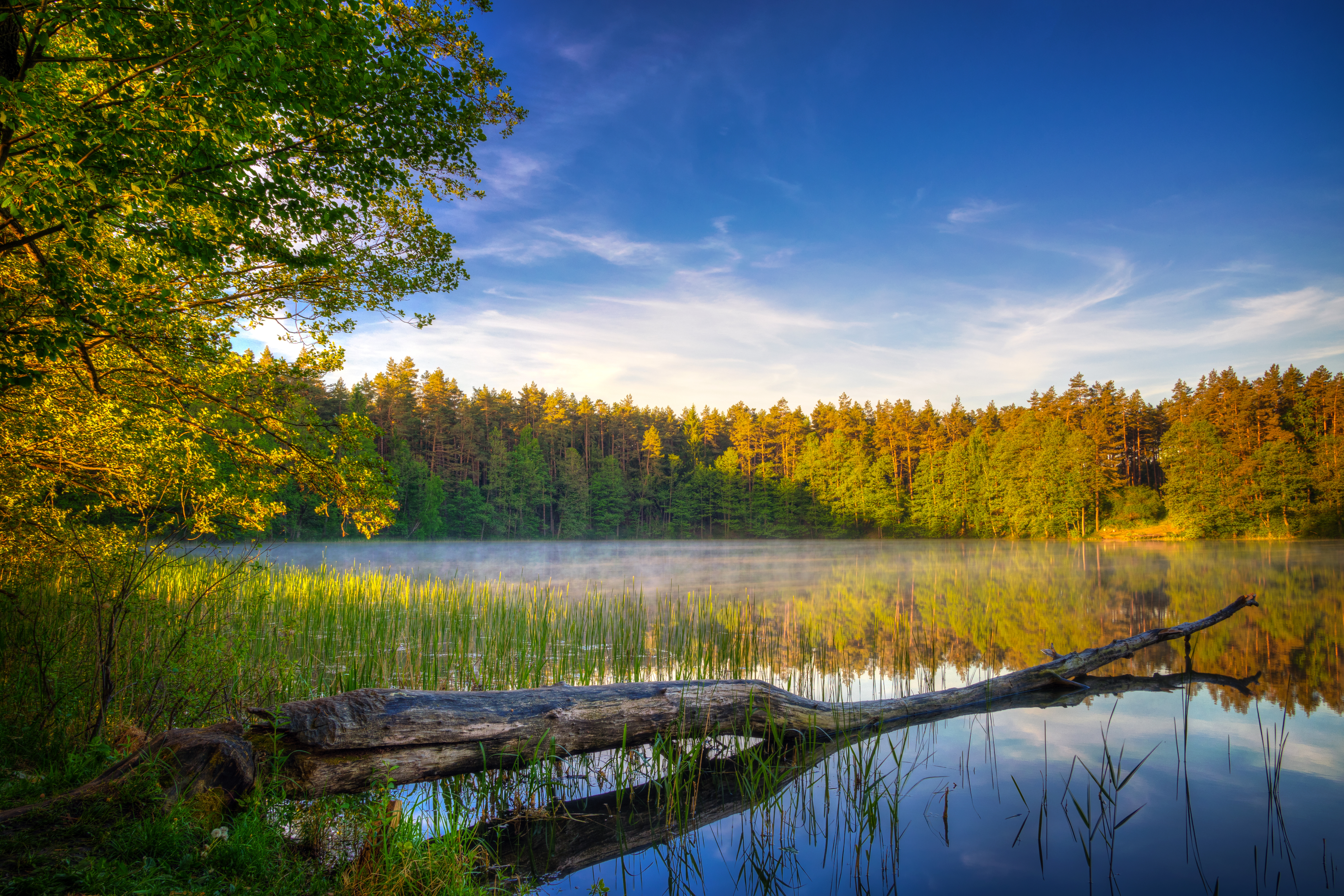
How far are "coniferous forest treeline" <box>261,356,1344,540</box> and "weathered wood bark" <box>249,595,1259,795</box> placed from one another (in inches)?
1588

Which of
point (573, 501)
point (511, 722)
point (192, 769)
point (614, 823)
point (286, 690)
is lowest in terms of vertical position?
point (614, 823)

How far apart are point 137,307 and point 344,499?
2.52 meters

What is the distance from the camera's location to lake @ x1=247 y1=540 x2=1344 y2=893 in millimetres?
3904

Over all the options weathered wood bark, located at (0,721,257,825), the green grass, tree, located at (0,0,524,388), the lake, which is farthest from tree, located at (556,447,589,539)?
weathered wood bark, located at (0,721,257,825)

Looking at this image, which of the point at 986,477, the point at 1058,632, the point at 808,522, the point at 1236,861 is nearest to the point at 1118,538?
the point at 986,477

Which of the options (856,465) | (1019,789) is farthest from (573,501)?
(1019,789)

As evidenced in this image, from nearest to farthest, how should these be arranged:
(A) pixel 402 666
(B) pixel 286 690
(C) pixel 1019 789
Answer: (C) pixel 1019 789, (B) pixel 286 690, (A) pixel 402 666

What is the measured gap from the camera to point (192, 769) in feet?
10.8

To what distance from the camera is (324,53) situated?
4.05m

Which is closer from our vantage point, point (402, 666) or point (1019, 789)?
point (1019, 789)

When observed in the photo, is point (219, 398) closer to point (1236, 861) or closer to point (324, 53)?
point (324, 53)

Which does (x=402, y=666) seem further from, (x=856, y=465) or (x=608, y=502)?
(x=856, y=465)

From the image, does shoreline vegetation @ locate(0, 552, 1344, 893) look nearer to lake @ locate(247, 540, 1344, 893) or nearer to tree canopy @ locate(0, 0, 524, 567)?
lake @ locate(247, 540, 1344, 893)

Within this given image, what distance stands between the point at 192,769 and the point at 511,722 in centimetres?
186
